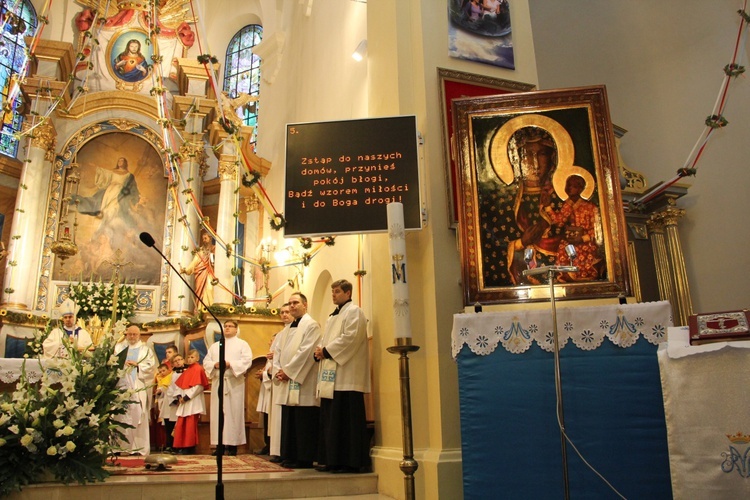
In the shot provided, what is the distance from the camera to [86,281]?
1252cm

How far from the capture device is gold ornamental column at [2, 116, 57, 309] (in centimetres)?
1161

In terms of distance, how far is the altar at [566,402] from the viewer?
3588mm

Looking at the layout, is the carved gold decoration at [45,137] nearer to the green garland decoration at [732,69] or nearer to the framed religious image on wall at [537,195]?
the framed religious image on wall at [537,195]

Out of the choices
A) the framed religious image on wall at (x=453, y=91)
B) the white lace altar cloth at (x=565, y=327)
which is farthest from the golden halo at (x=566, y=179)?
the white lace altar cloth at (x=565, y=327)

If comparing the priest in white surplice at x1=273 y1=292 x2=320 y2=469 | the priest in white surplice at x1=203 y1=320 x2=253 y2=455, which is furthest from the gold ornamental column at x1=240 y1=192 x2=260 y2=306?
the priest in white surplice at x1=273 y1=292 x2=320 y2=469

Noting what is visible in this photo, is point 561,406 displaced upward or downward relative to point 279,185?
downward

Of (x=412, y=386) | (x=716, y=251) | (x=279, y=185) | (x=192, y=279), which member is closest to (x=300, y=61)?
(x=279, y=185)

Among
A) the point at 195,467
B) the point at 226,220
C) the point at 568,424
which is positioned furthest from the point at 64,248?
the point at 568,424

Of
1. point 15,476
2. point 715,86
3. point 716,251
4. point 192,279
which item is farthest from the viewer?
point 192,279

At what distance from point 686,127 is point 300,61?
7332 millimetres

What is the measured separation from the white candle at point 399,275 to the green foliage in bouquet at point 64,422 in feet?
7.77

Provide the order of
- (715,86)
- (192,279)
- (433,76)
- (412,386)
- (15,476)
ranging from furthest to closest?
1. (192,279)
2. (715,86)
3. (433,76)
4. (412,386)
5. (15,476)

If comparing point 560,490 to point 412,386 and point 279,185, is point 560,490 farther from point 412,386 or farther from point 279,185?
point 279,185

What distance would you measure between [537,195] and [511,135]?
0.50 meters
